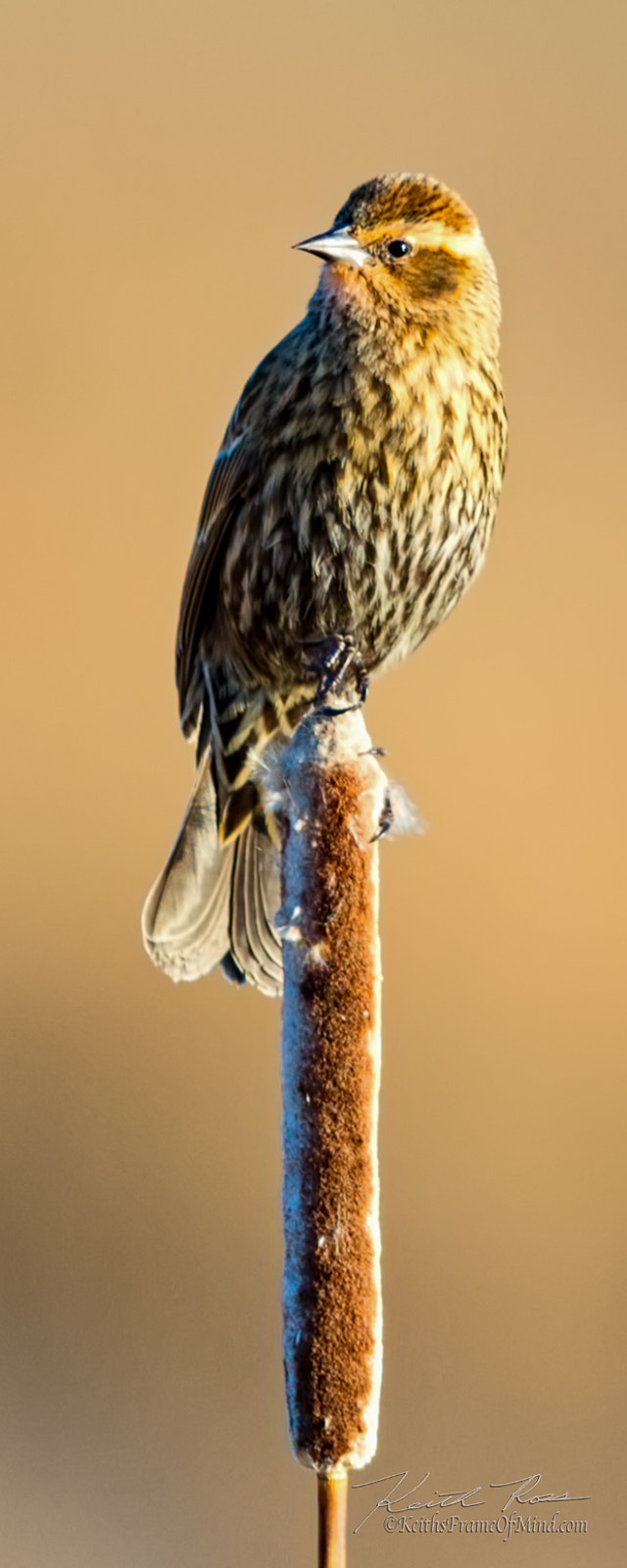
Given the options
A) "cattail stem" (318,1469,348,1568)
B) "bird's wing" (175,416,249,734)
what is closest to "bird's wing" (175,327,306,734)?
"bird's wing" (175,416,249,734)

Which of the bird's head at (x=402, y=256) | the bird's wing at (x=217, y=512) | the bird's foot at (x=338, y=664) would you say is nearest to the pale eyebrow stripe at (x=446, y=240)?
the bird's head at (x=402, y=256)

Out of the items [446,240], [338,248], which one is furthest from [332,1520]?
[446,240]

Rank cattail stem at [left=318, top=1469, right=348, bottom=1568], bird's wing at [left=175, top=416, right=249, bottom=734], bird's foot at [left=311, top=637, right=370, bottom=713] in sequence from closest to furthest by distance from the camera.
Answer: cattail stem at [left=318, top=1469, right=348, bottom=1568] < bird's foot at [left=311, top=637, right=370, bottom=713] < bird's wing at [left=175, top=416, right=249, bottom=734]

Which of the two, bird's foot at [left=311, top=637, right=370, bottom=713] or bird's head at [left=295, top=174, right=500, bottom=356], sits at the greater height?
bird's head at [left=295, top=174, right=500, bottom=356]

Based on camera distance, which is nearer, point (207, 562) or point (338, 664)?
point (338, 664)

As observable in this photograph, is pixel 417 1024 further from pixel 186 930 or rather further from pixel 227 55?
pixel 227 55

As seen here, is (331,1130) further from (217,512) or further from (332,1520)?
(217,512)

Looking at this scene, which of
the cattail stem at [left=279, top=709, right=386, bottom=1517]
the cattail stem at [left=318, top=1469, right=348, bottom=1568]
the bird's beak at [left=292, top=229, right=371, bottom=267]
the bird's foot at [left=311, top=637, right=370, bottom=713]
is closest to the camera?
the cattail stem at [left=318, top=1469, right=348, bottom=1568]

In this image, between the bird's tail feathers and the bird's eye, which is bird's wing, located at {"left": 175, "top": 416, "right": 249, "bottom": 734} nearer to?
the bird's tail feathers
